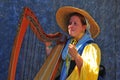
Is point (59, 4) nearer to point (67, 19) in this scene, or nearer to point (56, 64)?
point (67, 19)

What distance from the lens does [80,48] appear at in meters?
2.28

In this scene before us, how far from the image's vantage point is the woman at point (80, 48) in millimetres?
2105

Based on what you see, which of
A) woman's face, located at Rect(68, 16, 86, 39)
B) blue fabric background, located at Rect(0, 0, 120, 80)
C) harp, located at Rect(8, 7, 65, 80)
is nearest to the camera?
harp, located at Rect(8, 7, 65, 80)

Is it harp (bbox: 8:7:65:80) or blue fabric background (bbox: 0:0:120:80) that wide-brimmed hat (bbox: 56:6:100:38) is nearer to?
harp (bbox: 8:7:65:80)

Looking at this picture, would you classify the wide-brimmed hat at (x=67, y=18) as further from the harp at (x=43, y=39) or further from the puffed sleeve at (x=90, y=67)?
the puffed sleeve at (x=90, y=67)

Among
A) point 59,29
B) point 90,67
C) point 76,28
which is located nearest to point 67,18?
point 76,28

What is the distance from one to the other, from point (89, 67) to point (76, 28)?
32 cm

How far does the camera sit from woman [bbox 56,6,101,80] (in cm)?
211

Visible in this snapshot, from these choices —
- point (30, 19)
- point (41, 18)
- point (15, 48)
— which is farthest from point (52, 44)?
point (41, 18)

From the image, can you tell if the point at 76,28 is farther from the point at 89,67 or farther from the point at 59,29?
the point at 59,29

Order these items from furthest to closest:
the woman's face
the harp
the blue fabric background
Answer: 1. the blue fabric background
2. the woman's face
3. the harp

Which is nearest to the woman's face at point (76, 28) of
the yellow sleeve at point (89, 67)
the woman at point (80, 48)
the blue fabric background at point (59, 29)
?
the woman at point (80, 48)

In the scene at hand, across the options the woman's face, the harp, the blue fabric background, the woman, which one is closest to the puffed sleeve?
the woman

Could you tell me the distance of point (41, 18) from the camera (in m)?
3.33
